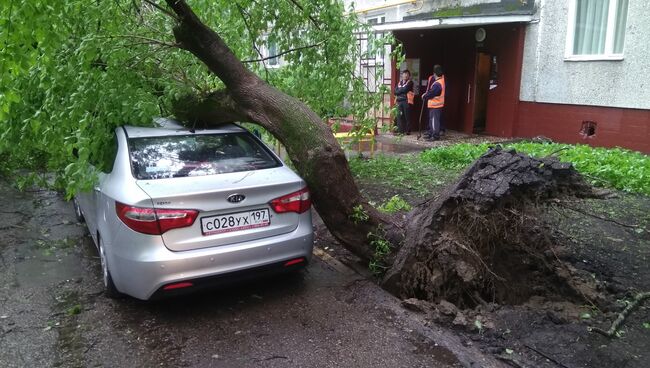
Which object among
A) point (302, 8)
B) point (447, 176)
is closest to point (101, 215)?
point (302, 8)

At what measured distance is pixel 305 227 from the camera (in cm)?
433

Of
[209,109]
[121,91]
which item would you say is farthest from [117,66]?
[209,109]

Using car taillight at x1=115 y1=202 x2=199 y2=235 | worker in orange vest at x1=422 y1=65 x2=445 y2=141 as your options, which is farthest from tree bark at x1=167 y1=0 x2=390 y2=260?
worker in orange vest at x1=422 y1=65 x2=445 y2=141

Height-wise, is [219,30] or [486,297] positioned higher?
[219,30]

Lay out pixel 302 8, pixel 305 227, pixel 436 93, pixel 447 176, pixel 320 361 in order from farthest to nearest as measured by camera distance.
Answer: pixel 436 93 < pixel 447 176 < pixel 302 8 < pixel 305 227 < pixel 320 361

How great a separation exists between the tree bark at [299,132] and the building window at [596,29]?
303 inches

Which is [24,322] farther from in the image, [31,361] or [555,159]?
[555,159]

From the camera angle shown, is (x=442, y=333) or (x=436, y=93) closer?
(x=442, y=333)

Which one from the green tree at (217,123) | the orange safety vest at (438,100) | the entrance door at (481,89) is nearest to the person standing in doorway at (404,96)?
the orange safety vest at (438,100)

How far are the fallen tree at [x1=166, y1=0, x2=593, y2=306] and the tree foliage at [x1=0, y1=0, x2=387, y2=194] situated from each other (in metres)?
0.71

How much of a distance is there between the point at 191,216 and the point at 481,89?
11.6 metres

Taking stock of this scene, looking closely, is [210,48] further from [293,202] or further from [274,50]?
[274,50]

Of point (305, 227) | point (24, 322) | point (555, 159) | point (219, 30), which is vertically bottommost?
point (24, 322)

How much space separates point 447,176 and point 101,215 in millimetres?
5471
